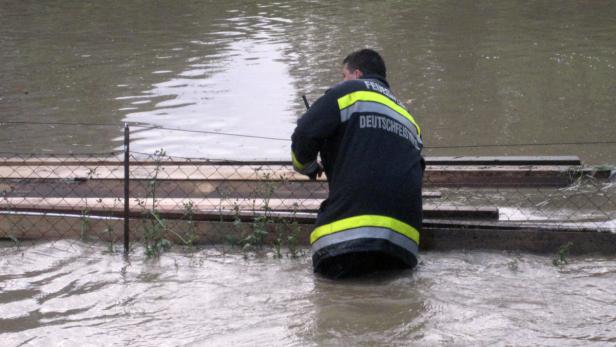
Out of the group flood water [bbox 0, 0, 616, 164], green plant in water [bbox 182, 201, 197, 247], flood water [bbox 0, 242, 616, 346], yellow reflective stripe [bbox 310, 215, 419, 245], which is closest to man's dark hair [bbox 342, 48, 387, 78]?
yellow reflective stripe [bbox 310, 215, 419, 245]

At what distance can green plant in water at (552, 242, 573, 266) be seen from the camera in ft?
19.8

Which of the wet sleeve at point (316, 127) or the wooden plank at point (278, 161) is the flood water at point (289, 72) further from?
the wet sleeve at point (316, 127)

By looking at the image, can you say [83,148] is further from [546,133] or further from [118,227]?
[546,133]

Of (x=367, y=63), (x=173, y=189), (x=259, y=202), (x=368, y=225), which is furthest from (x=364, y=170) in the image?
(x=173, y=189)

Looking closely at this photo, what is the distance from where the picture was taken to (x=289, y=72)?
1342cm

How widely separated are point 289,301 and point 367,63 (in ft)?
5.42

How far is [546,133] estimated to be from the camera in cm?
991

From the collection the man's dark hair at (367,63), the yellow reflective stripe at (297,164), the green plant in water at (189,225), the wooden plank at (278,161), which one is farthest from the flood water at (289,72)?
the yellow reflective stripe at (297,164)

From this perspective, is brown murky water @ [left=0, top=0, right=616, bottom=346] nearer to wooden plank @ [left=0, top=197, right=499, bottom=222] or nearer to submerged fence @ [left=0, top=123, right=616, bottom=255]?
submerged fence @ [left=0, top=123, right=616, bottom=255]

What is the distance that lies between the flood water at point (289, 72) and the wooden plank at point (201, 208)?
92.7 inches

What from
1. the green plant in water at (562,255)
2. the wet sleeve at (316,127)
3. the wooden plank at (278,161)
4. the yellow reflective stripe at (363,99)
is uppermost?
the yellow reflective stripe at (363,99)

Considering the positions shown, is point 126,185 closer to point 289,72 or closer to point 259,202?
point 259,202

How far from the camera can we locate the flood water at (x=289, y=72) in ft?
32.8

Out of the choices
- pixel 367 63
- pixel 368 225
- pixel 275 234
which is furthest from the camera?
pixel 275 234
